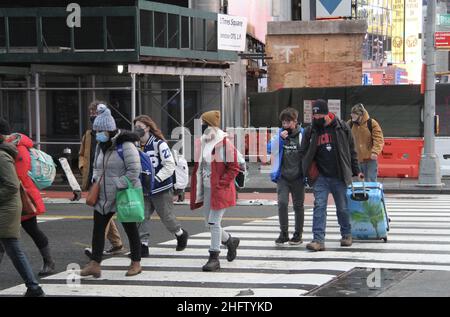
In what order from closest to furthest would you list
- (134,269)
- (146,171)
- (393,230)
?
(134,269)
(146,171)
(393,230)

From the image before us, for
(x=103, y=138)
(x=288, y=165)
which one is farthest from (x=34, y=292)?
(x=288, y=165)

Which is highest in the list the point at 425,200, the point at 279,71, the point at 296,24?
the point at 296,24

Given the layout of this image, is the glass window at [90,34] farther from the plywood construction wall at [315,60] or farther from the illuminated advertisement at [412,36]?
the illuminated advertisement at [412,36]

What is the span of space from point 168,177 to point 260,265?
1.63 metres

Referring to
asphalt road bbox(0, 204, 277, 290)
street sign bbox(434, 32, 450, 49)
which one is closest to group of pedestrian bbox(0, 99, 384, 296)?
asphalt road bbox(0, 204, 277, 290)

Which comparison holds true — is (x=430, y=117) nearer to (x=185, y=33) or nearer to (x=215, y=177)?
(x=185, y=33)

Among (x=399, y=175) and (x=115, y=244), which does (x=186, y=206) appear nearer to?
(x=115, y=244)

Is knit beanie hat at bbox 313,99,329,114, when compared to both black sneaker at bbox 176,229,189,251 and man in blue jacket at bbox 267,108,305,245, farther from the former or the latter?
black sneaker at bbox 176,229,189,251

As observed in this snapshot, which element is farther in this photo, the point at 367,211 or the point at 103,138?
the point at 367,211

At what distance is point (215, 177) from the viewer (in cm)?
858
